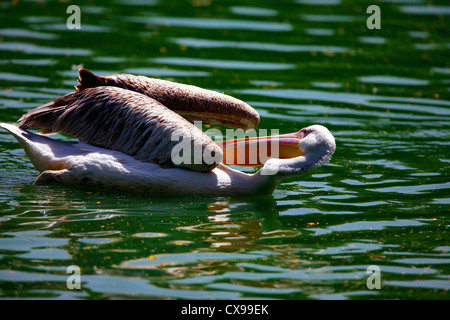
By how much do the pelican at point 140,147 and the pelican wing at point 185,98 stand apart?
0.01m

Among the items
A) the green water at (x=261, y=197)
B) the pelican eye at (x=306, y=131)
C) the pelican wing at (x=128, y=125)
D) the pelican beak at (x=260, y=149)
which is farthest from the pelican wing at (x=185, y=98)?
the green water at (x=261, y=197)

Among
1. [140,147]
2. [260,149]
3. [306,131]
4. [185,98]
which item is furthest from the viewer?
[185,98]

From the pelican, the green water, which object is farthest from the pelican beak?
the green water

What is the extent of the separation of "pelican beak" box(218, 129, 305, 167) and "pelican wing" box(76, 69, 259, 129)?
540 mm

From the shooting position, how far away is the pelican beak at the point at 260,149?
7.90m

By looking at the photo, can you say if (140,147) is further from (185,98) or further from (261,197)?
(261,197)

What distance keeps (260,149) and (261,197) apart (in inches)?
20.9

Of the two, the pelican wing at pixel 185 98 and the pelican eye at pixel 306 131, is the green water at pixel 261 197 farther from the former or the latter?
the pelican wing at pixel 185 98

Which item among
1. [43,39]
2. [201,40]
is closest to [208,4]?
[201,40]

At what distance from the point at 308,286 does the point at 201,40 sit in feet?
31.3

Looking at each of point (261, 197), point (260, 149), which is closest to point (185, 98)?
point (260, 149)

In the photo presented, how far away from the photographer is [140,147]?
766 centimetres

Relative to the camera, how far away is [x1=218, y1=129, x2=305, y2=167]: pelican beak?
7.90 meters

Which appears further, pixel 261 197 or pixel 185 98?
pixel 185 98
